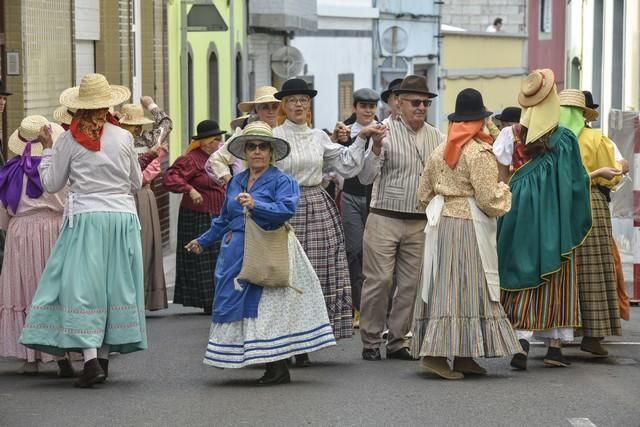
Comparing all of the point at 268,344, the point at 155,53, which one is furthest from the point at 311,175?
the point at 155,53

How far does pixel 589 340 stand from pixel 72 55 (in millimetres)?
8867

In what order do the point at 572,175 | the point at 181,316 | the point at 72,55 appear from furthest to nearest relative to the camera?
the point at 72,55, the point at 181,316, the point at 572,175

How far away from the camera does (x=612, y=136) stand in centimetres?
1802

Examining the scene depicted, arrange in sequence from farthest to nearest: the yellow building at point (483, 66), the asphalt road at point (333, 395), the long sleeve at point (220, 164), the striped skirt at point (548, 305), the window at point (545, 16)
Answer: the yellow building at point (483, 66) < the window at point (545, 16) < the long sleeve at point (220, 164) < the striped skirt at point (548, 305) < the asphalt road at point (333, 395)

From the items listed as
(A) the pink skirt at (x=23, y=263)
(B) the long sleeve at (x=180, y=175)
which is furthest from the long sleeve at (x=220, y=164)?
(B) the long sleeve at (x=180, y=175)

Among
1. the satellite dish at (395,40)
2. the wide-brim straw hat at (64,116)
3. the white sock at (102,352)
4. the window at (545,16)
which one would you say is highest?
the window at (545,16)

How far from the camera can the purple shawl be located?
11.5 metres

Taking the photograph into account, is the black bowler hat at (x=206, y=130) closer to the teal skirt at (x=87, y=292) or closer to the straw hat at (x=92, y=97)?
the straw hat at (x=92, y=97)

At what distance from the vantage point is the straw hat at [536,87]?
11359 millimetres

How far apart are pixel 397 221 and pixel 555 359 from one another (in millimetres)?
1408

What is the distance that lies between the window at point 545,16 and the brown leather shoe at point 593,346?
30.2 meters

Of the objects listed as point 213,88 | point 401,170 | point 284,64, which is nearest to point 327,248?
point 401,170

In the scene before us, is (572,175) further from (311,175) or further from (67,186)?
(67,186)

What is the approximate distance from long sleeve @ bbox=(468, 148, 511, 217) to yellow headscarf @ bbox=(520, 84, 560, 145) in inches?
22.2
